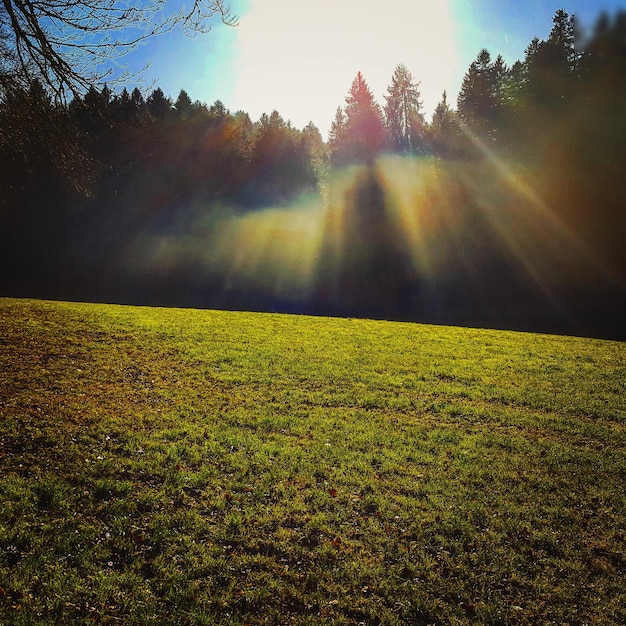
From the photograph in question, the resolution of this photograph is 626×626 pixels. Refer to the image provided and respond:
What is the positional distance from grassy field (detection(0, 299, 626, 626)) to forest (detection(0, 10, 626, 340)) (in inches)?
625

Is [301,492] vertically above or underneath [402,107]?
underneath

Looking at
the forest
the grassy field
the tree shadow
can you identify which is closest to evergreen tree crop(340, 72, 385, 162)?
the forest

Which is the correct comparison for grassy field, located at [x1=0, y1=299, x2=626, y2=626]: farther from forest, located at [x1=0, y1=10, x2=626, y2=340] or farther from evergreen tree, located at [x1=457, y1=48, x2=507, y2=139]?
evergreen tree, located at [x1=457, y1=48, x2=507, y2=139]

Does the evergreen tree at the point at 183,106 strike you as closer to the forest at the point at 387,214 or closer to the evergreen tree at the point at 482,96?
the forest at the point at 387,214

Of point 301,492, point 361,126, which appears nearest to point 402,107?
point 361,126

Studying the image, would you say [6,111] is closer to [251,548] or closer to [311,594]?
[251,548]

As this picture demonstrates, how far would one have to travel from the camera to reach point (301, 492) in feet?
18.1

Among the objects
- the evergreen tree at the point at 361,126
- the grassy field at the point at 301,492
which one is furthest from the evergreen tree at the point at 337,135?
the grassy field at the point at 301,492

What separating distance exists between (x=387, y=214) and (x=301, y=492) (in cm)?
3385

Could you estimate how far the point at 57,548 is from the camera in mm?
4168

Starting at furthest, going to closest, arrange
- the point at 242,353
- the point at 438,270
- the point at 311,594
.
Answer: the point at 438,270, the point at 242,353, the point at 311,594

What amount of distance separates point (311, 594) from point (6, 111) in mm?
8764

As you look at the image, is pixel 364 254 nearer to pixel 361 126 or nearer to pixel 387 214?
pixel 387 214

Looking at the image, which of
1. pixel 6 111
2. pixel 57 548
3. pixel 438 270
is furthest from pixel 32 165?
pixel 438 270
